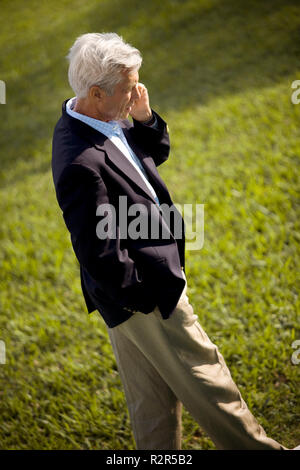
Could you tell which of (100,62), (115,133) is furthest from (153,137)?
(100,62)

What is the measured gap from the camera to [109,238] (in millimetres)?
1611

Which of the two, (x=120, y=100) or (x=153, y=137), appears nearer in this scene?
(x=120, y=100)

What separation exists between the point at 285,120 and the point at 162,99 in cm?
209

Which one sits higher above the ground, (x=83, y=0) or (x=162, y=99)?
(x=83, y=0)

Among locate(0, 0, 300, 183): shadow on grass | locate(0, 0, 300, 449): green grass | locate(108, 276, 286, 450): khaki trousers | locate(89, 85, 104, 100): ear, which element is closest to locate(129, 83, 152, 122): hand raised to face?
locate(89, 85, 104, 100): ear

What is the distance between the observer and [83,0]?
386 inches

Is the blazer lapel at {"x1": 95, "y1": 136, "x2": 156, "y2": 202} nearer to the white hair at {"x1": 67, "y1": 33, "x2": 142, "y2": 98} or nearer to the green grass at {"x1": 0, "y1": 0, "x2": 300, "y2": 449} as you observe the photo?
the white hair at {"x1": 67, "y1": 33, "x2": 142, "y2": 98}

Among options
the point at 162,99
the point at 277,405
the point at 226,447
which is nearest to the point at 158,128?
the point at 226,447

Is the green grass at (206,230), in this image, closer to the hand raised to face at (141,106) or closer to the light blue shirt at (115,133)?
the light blue shirt at (115,133)

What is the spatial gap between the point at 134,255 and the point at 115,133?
559 mm

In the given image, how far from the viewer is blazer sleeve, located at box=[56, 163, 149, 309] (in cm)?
156

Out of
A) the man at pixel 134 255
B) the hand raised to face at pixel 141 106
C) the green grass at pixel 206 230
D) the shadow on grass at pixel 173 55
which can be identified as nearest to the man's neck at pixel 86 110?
the man at pixel 134 255

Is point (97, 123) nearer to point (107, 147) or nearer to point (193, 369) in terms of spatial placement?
point (107, 147)

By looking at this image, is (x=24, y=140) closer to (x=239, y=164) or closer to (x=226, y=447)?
(x=239, y=164)
